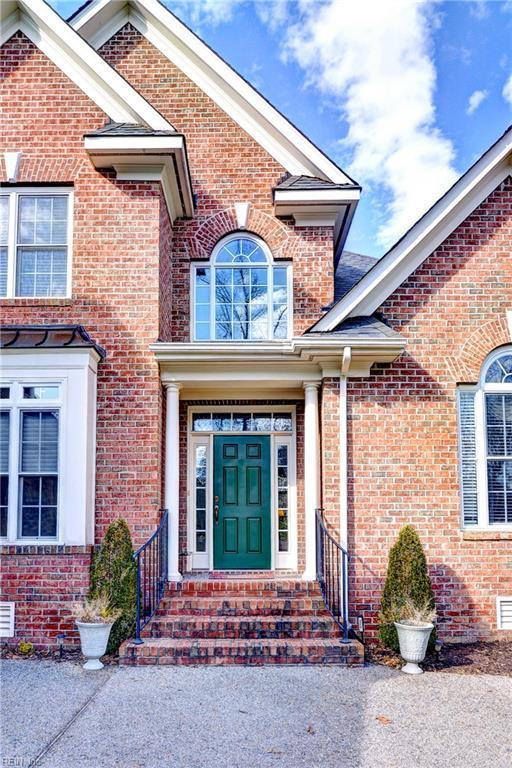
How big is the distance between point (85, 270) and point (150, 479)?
2833 mm

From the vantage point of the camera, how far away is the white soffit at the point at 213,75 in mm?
9844

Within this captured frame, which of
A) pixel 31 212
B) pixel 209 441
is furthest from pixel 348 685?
pixel 31 212

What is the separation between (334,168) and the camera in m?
9.75

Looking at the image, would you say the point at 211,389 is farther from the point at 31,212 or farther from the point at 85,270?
the point at 31,212

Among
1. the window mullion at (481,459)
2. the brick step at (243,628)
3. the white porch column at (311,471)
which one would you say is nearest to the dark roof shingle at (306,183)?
the white porch column at (311,471)

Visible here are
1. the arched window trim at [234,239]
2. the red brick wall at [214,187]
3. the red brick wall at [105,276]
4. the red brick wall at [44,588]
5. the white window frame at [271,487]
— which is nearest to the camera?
the red brick wall at [44,588]

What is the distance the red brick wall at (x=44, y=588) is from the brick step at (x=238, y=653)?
1.01m

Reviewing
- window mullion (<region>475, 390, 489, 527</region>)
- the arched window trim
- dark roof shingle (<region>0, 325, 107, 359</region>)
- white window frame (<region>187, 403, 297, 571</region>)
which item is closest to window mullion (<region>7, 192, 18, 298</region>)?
dark roof shingle (<region>0, 325, 107, 359</region>)

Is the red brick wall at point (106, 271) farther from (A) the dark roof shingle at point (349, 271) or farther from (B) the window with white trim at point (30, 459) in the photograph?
(A) the dark roof shingle at point (349, 271)

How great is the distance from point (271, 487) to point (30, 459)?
3.41 m

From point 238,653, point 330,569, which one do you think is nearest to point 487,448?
point 330,569

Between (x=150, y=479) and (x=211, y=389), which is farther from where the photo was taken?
(x=211, y=389)

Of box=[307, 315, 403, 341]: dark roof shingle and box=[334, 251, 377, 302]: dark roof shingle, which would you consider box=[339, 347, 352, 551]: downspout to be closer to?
box=[307, 315, 403, 341]: dark roof shingle

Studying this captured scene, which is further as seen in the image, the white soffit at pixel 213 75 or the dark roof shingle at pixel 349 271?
the dark roof shingle at pixel 349 271
